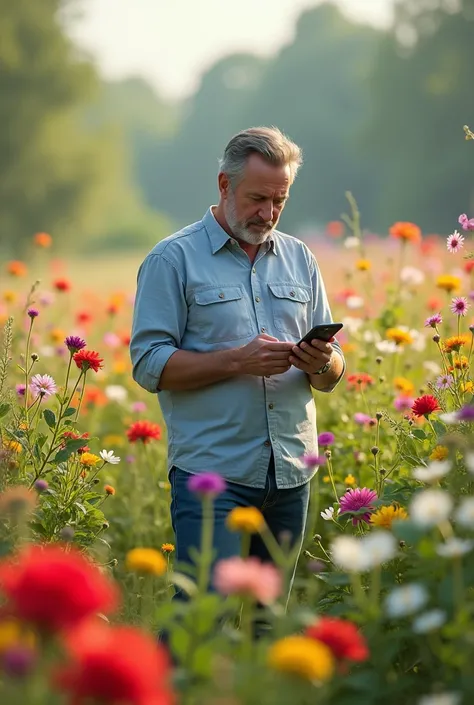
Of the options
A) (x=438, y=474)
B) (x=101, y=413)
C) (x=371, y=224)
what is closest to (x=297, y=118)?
(x=371, y=224)

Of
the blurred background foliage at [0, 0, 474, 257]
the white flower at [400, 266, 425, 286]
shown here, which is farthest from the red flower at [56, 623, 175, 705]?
the blurred background foliage at [0, 0, 474, 257]

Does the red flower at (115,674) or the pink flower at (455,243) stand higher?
the pink flower at (455,243)

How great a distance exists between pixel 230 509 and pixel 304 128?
46.4 meters

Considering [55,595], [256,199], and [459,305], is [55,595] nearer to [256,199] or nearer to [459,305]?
[256,199]

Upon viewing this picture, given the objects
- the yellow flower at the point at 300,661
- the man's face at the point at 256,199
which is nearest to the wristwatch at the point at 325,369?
the man's face at the point at 256,199

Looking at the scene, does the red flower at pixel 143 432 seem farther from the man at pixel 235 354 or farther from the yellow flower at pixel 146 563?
the yellow flower at pixel 146 563

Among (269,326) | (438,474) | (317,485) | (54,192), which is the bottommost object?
(317,485)

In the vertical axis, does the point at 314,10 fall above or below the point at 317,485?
above

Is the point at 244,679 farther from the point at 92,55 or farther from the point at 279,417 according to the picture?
the point at 92,55

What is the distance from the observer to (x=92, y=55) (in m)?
24.2

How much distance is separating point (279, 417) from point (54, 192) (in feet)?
74.6

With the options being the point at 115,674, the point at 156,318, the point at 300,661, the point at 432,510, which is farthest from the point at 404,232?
the point at 115,674

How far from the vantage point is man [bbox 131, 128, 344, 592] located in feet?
8.82

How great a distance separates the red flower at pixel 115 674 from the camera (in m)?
1.11
